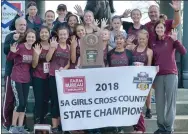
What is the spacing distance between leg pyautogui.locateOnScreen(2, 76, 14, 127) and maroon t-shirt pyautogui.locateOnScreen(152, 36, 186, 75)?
101 inches

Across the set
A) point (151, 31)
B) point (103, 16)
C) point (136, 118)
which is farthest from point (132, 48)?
point (103, 16)

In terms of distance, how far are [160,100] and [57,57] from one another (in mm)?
1816

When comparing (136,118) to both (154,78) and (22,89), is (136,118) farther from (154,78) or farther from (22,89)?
(22,89)

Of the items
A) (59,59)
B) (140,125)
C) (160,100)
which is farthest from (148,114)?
(59,59)

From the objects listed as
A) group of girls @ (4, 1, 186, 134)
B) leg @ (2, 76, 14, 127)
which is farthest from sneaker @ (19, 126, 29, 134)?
leg @ (2, 76, 14, 127)

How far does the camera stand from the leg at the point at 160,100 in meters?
8.30

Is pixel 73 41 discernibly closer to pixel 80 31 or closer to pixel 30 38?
pixel 80 31

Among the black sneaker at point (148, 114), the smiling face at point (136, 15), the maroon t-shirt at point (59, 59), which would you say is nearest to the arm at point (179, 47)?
the smiling face at point (136, 15)

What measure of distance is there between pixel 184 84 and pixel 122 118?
136 inches

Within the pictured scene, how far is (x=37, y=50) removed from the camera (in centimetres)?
836

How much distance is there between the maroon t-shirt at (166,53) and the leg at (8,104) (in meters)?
2.56

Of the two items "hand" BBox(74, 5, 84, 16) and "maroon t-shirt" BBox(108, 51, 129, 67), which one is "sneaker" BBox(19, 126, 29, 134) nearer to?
"maroon t-shirt" BBox(108, 51, 129, 67)

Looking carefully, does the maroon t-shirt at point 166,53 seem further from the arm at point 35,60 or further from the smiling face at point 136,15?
the arm at point 35,60

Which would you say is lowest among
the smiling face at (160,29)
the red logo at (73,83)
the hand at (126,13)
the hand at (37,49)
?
the red logo at (73,83)
